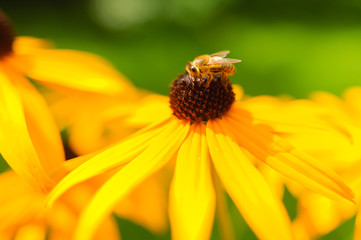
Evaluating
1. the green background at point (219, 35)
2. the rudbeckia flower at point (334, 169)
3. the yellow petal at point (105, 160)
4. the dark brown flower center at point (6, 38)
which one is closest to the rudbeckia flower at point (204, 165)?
the yellow petal at point (105, 160)

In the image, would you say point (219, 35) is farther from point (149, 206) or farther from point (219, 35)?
point (149, 206)

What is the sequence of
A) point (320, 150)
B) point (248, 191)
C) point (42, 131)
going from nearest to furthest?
1. point (248, 191)
2. point (42, 131)
3. point (320, 150)

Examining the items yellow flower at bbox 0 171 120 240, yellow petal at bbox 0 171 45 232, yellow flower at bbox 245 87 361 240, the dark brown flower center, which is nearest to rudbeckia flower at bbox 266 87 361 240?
yellow flower at bbox 245 87 361 240

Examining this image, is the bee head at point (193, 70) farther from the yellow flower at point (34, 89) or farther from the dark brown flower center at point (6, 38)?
the dark brown flower center at point (6, 38)

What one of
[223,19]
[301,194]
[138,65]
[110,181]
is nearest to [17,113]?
[110,181]

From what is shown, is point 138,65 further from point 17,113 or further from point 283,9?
point 17,113

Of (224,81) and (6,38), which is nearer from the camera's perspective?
(224,81)

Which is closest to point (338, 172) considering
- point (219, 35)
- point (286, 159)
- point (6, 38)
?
point (286, 159)
